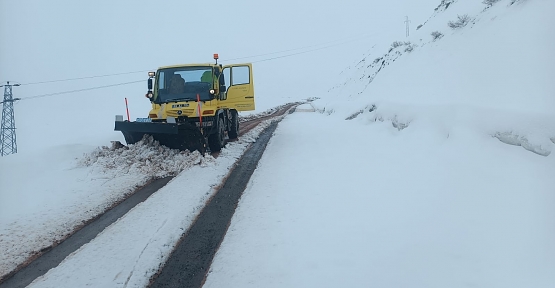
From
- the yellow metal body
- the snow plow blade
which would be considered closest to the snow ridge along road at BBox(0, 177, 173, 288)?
the snow plow blade

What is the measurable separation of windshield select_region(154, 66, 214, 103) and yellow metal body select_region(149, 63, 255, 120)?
3.3 inches

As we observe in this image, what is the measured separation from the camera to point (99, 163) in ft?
26.2

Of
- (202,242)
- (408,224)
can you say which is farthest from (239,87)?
(408,224)

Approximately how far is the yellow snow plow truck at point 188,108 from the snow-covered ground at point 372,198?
565mm

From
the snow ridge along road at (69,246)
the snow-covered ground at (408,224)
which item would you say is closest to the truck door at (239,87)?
the snow-covered ground at (408,224)

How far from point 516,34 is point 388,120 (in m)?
3.73

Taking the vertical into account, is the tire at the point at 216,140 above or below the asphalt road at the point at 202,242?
above

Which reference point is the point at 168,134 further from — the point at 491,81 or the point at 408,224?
the point at 491,81

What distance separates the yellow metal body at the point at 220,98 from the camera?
32.1ft

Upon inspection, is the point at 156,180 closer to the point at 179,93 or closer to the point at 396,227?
the point at 179,93

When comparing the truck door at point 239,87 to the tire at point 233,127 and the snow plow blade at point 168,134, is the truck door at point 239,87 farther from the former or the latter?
the snow plow blade at point 168,134

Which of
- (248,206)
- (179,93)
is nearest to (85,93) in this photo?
(179,93)

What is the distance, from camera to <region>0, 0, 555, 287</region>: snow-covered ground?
3504mm

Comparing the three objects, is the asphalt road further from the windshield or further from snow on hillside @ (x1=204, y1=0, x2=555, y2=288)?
the windshield
